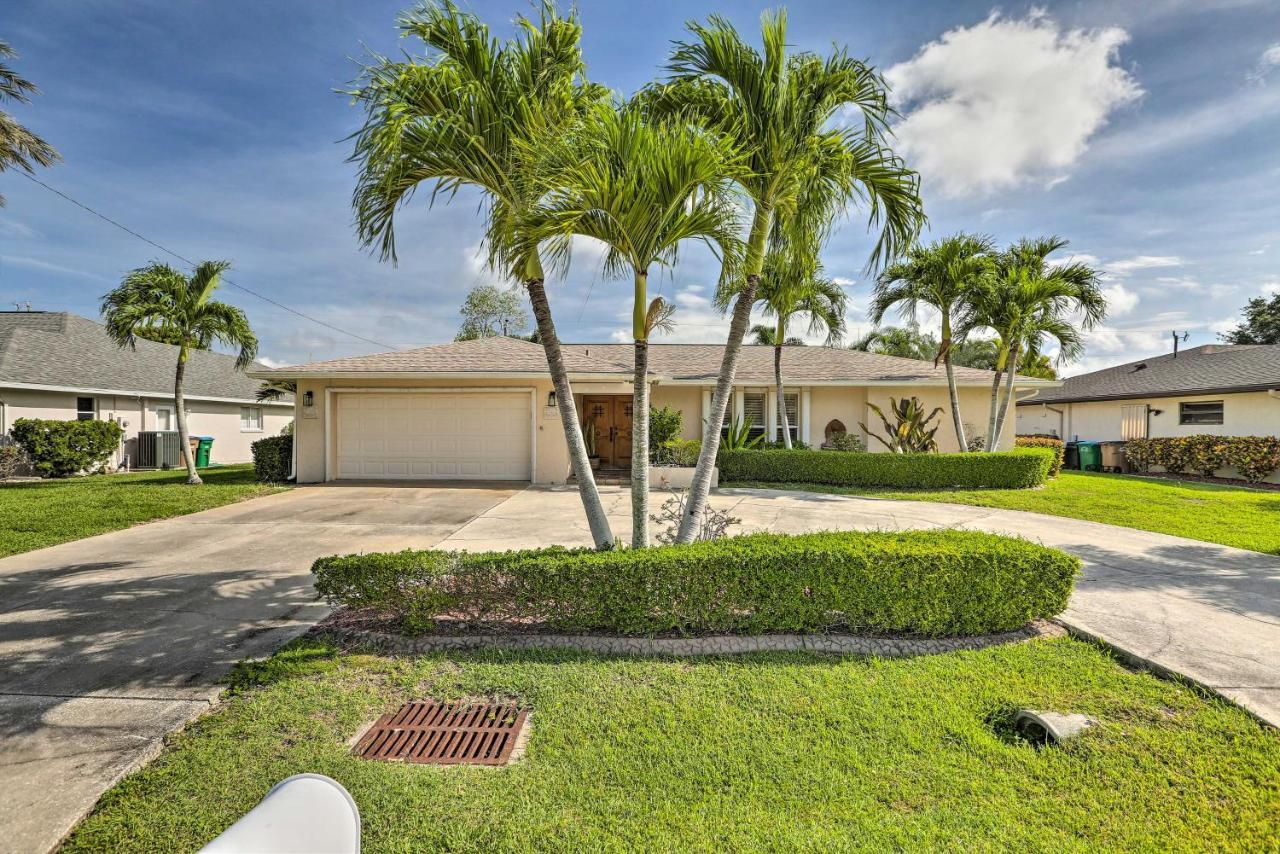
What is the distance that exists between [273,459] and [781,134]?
46.7 feet

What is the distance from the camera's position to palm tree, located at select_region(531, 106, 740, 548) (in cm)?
388

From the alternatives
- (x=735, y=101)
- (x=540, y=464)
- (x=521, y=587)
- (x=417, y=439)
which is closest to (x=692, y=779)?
(x=521, y=587)

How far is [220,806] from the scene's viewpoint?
93.6 inches

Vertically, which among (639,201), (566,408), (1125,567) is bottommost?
(1125,567)

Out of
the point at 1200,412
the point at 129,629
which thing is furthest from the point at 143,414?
the point at 1200,412

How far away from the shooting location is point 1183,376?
700 inches

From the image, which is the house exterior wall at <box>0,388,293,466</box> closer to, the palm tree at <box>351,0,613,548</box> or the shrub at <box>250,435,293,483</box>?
the shrub at <box>250,435,293,483</box>

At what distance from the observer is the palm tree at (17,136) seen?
10195 millimetres

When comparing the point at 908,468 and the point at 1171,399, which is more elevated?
the point at 1171,399

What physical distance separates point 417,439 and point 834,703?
12472mm

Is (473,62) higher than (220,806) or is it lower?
higher

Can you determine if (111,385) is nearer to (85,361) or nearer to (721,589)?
(85,361)

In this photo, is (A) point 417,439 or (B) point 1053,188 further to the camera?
(A) point 417,439

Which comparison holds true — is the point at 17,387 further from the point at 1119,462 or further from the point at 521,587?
the point at 1119,462
